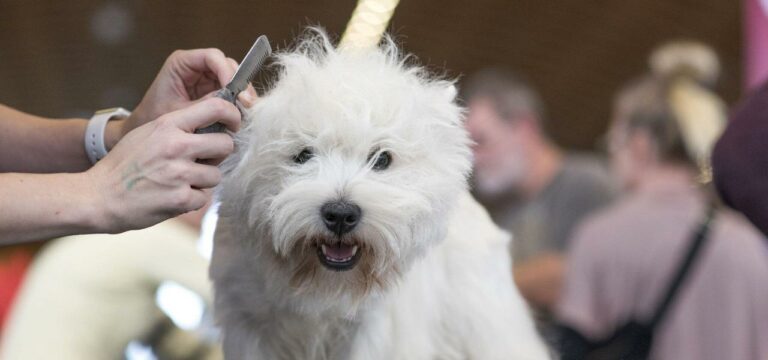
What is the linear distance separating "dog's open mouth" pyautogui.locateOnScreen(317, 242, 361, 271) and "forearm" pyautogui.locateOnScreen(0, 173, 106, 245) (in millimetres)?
315

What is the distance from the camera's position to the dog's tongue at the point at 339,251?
136 centimetres

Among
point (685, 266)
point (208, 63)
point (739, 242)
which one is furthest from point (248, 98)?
point (739, 242)

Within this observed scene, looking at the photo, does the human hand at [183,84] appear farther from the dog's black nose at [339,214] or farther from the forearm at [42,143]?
the dog's black nose at [339,214]

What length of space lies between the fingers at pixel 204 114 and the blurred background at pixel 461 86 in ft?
0.91

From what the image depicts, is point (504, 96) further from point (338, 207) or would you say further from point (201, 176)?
point (201, 176)

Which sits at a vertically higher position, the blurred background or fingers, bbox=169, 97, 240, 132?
fingers, bbox=169, 97, 240, 132

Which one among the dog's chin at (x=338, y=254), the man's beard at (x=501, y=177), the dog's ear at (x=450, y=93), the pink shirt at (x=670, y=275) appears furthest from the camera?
the man's beard at (x=501, y=177)

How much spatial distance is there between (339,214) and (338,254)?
0.08m

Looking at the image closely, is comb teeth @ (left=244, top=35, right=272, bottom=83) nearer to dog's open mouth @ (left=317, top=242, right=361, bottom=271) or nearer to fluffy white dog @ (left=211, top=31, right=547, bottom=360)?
fluffy white dog @ (left=211, top=31, right=547, bottom=360)

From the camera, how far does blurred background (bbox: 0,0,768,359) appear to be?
1.97 meters

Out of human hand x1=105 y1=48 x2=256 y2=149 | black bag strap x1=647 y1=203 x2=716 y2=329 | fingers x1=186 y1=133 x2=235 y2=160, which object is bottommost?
black bag strap x1=647 y1=203 x2=716 y2=329

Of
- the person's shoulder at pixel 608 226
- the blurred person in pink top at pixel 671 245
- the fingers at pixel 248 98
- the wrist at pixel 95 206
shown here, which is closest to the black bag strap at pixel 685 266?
the blurred person in pink top at pixel 671 245

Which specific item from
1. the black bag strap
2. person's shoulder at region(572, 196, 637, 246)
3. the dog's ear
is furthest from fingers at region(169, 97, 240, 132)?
person's shoulder at region(572, 196, 637, 246)

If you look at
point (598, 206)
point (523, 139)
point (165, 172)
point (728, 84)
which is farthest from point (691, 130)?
point (728, 84)
